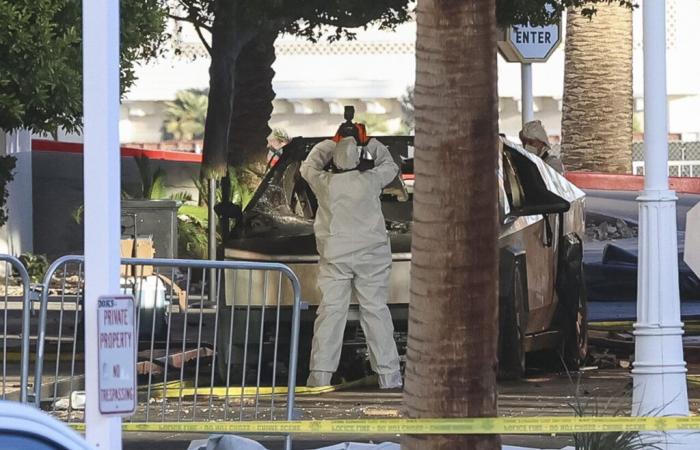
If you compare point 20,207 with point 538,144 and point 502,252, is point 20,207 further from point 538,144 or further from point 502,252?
point 502,252

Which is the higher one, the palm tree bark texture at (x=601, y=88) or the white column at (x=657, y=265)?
the palm tree bark texture at (x=601, y=88)

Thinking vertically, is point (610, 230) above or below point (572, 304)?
above

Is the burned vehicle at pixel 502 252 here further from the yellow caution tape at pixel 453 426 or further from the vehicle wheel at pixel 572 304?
the yellow caution tape at pixel 453 426

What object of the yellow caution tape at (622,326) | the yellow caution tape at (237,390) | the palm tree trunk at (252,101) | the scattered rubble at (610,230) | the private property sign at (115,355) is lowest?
the yellow caution tape at (237,390)

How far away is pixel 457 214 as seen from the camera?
19.7 feet

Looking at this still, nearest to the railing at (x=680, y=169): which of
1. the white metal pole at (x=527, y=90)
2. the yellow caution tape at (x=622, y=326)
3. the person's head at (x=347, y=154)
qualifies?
the white metal pole at (x=527, y=90)

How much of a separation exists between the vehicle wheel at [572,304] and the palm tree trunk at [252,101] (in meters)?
→ 9.34

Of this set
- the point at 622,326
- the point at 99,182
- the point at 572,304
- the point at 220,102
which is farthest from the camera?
the point at 220,102

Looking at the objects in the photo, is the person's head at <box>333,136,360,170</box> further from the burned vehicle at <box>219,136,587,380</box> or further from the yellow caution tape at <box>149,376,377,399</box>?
the yellow caution tape at <box>149,376,377,399</box>

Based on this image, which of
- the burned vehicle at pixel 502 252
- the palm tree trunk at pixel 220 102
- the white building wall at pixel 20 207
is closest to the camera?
the burned vehicle at pixel 502 252

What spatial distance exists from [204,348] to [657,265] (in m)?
6.14

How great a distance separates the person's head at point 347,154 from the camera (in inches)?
428

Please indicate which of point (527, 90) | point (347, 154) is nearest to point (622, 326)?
point (527, 90)

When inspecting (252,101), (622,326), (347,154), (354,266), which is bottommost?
(622,326)
